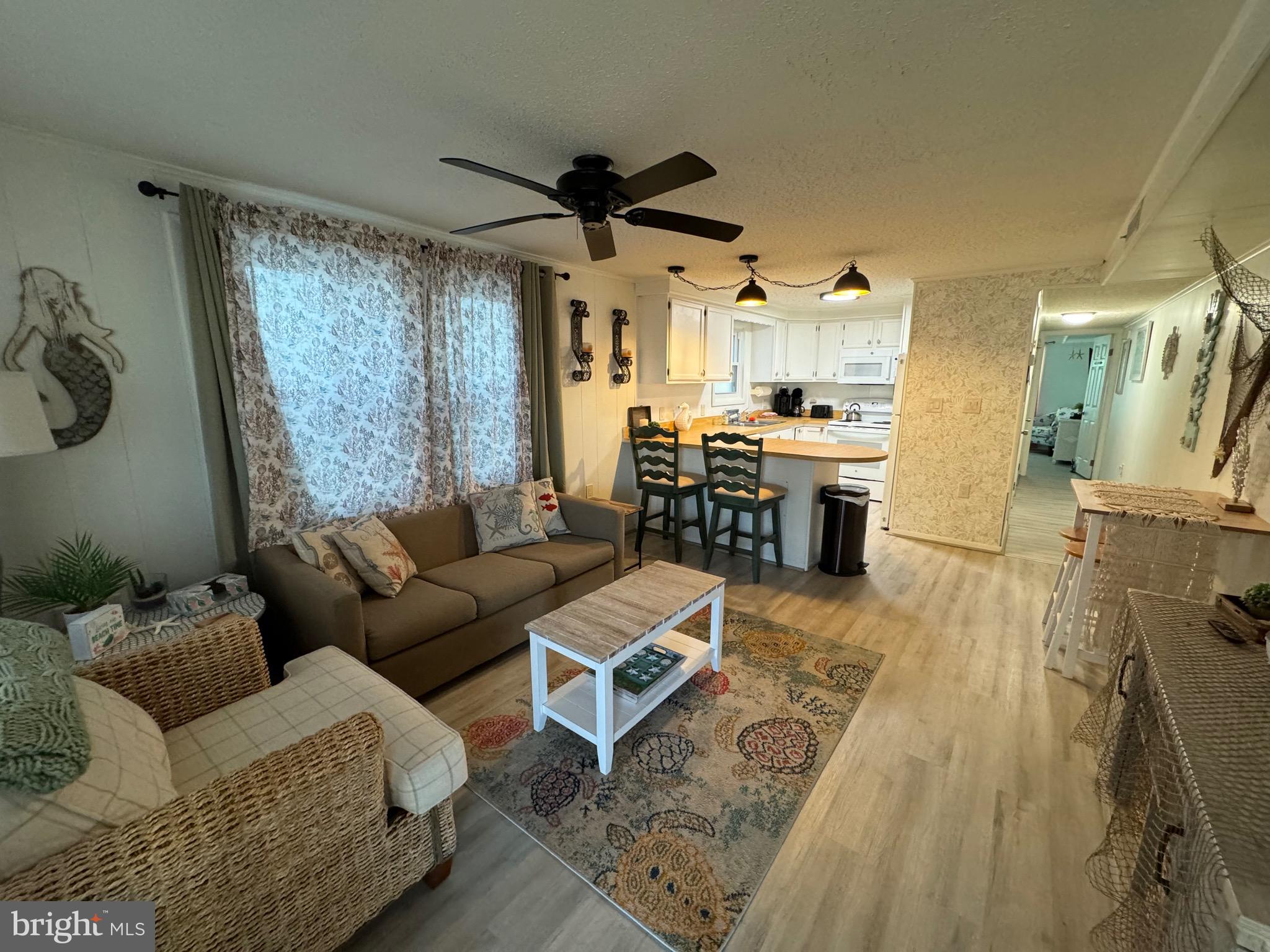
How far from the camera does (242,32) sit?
128cm

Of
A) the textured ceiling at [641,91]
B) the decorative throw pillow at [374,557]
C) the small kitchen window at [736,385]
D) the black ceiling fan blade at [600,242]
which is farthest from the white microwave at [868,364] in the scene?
the decorative throw pillow at [374,557]

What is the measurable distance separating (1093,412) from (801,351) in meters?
4.76

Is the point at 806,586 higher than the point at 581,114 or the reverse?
the reverse

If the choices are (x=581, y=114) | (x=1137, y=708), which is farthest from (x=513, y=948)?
(x=581, y=114)

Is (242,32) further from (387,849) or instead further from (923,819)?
(923,819)

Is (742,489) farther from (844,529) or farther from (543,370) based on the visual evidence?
(543,370)

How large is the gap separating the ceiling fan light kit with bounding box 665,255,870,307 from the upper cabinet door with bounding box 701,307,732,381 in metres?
0.29

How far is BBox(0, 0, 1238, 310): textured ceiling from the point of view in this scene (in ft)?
3.98

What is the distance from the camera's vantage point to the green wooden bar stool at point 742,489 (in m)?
3.56

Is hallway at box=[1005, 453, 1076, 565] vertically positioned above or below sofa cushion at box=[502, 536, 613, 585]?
below

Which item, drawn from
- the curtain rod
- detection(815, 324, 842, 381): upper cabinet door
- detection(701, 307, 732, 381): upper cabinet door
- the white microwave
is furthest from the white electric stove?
the curtain rod

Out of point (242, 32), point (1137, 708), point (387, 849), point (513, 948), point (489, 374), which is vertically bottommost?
point (513, 948)

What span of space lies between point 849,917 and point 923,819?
50cm

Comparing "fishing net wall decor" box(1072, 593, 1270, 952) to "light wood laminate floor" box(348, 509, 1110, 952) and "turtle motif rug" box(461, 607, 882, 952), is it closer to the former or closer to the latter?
"light wood laminate floor" box(348, 509, 1110, 952)
